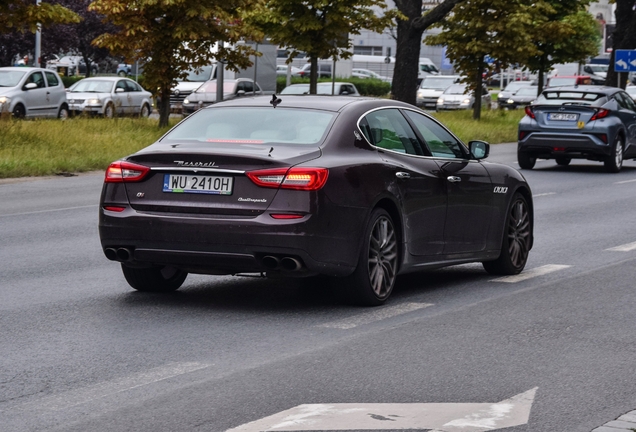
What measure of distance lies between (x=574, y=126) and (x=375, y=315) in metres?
16.7

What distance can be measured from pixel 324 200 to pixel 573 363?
6.34 feet

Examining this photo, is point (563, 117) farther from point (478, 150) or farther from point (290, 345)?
point (290, 345)

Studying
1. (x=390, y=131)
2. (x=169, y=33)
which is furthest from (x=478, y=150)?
(x=169, y=33)

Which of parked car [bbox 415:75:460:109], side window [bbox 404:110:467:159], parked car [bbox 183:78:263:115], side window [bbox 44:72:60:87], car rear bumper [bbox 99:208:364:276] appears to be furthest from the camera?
parked car [bbox 415:75:460:109]

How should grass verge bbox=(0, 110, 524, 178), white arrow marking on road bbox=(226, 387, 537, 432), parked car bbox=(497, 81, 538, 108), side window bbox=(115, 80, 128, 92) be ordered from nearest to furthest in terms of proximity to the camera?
white arrow marking on road bbox=(226, 387, 537, 432), grass verge bbox=(0, 110, 524, 178), side window bbox=(115, 80, 128, 92), parked car bbox=(497, 81, 538, 108)

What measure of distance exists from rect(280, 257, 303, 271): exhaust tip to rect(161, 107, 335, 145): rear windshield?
847mm

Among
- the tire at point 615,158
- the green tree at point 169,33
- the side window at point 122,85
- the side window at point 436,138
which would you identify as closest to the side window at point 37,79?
the green tree at point 169,33

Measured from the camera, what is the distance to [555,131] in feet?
80.4

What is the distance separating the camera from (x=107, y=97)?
39.8 m

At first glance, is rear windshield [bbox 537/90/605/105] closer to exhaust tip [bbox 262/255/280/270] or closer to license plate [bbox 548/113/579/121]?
license plate [bbox 548/113/579/121]

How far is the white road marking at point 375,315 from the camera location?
26.8 feet

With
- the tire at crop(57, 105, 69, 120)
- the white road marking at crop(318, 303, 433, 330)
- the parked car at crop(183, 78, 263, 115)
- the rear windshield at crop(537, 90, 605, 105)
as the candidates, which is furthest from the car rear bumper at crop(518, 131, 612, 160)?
the parked car at crop(183, 78, 263, 115)

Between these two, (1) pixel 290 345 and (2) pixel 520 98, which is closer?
(1) pixel 290 345

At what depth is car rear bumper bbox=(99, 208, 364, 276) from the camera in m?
8.16
